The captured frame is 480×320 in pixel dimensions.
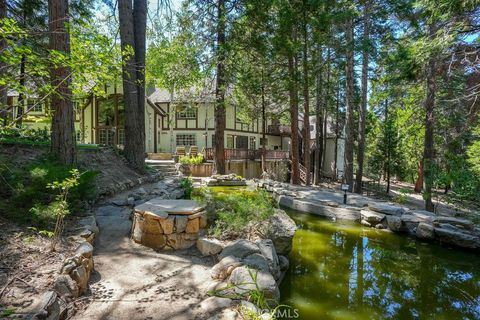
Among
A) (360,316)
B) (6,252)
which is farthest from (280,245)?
(6,252)

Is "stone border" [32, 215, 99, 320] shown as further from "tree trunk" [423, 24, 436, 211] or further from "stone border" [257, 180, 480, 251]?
"tree trunk" [423, 24, 436, 211]

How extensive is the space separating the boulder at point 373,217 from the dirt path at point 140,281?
4.96m

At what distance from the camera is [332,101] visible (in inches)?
696

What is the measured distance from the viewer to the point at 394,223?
21.8 ft

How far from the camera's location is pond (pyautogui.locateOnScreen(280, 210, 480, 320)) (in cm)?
357

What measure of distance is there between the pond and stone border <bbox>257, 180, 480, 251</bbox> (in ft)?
0.76

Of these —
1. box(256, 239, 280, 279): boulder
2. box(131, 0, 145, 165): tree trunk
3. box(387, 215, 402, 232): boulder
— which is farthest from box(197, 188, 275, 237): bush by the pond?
box(131, 0, 145, 165): tree trunk

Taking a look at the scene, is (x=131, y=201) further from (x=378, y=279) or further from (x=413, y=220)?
(x=413, y=220)

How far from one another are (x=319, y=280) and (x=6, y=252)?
13.4ft

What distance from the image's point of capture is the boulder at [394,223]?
6.58 metres

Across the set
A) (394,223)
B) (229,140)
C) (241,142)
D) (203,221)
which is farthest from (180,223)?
(241,142)

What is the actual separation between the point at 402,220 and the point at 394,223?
0.63ft

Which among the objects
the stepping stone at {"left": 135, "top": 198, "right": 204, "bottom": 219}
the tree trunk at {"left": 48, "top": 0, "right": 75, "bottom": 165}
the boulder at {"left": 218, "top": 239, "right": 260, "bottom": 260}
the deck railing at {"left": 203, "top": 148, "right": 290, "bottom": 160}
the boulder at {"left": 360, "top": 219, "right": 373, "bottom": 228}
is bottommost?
the boulder at {"left": 360, "top": 219, "right": 373, "bottom": 228}

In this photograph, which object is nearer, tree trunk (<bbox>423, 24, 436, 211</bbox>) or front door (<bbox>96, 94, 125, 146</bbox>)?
tree trunk (<bbox>423, 24, 436, 211</bbox>)
